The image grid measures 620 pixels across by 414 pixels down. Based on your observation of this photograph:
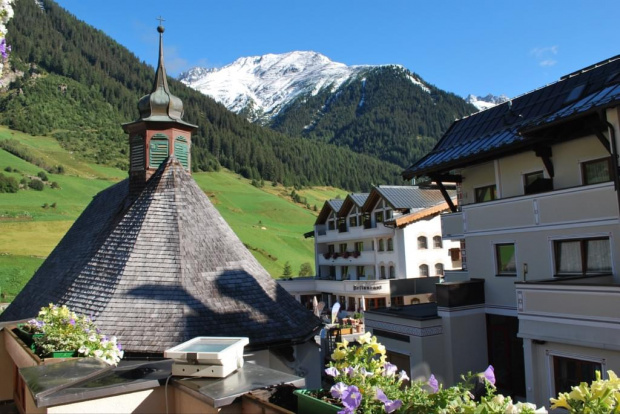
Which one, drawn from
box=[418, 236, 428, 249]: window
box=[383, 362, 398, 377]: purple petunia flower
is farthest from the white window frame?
box=[418, 236, 428, 249]: window

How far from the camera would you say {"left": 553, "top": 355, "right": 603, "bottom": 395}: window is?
11.1 meters

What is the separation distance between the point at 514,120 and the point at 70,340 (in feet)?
50.2

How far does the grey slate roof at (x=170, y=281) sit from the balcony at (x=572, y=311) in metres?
5.63

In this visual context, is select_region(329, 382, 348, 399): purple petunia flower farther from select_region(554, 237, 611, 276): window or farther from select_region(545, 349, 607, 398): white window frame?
select_region(554, 237, 611, 276): window

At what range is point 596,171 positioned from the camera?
13.0 m

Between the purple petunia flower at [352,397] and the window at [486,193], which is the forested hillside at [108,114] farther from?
the purple petunia flower at [352,397]

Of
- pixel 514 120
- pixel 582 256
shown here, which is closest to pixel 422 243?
pixel 514 120

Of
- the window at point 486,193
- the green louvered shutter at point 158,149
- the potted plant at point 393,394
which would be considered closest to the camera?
the potted plant at point 393,394

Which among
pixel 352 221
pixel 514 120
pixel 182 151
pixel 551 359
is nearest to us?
pixel 551 359

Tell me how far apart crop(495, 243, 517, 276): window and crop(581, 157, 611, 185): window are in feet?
9.60

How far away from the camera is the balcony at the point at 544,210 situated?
475 inches

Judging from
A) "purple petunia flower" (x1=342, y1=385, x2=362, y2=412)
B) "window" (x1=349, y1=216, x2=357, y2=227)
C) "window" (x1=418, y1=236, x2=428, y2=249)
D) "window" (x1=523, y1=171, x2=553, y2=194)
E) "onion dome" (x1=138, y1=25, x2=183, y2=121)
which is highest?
"onion dome" (x1=138, y1=25, x2=183, y2=121)

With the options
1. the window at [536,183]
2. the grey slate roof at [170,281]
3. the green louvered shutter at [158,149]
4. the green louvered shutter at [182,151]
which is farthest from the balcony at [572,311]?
the green louvered shutter at [158,149]

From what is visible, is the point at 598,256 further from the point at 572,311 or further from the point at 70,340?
the point at 70,340
